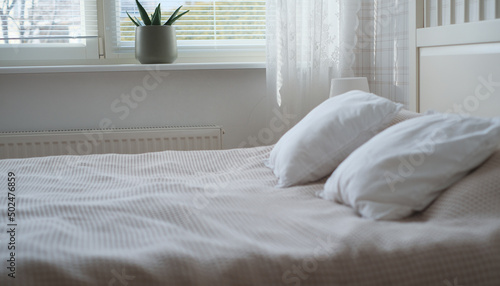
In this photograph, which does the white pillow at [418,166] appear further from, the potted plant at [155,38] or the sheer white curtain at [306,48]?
the potted plant at [155,38]

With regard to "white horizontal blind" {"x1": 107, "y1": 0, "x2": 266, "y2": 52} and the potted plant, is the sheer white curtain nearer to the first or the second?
"white horizontal blind" {"x1": 107, "y1": 0, "x2": 266, "y2": 52}

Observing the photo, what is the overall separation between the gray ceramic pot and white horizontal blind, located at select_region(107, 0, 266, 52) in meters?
0.18

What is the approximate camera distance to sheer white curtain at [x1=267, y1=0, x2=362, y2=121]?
8.69 ft

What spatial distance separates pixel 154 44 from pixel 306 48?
734mm

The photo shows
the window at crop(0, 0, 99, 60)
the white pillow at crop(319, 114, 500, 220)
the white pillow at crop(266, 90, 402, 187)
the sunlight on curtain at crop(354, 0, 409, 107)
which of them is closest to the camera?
the white pillow at crop(319, 114, 500, 220)

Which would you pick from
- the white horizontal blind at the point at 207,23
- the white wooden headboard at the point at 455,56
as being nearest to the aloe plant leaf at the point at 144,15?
the white horizontal blind at the point at 207,23

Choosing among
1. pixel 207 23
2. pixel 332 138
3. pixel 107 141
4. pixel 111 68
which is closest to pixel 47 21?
pixel 111 68

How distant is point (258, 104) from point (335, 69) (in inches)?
16.8

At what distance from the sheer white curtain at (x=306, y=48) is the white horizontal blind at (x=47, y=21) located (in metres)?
0.92

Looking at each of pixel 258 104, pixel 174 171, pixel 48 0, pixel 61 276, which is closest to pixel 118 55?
pixel 48 0

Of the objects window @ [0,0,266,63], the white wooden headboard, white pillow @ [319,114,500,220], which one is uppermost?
window @ [0,0,266,63]

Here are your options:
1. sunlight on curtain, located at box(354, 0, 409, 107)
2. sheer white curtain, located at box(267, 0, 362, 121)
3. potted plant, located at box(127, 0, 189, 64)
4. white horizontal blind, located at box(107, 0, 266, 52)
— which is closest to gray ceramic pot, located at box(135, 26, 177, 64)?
potted plant, located at box(127, 0, 189, 64)

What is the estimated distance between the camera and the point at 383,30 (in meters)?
2.62

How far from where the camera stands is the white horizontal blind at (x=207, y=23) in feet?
9.14
